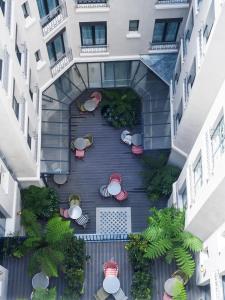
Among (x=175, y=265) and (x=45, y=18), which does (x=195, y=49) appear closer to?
(x=45, y=18)

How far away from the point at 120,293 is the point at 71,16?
45.5 feet

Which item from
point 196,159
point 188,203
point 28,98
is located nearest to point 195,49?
point 196,159

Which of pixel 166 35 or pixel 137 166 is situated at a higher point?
pixel 166 35

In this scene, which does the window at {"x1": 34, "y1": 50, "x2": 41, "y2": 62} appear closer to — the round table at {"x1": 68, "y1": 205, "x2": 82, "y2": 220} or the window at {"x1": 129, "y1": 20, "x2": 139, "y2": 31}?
the window at {"x1": 129, "y1": 20, "x2": 139, "y2": 31}

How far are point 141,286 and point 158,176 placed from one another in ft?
24.7

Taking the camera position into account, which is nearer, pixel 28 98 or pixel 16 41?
pixel 16 41

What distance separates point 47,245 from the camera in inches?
861

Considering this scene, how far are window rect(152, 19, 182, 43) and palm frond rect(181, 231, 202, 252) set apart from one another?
1143 cm

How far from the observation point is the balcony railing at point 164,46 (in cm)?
2733

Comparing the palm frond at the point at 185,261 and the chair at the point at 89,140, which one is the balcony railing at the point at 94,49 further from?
the palm frond at the point at 185,261

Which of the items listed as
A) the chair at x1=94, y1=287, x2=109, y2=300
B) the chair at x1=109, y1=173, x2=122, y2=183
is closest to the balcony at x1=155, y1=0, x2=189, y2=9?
the chair at x1=109, y1=173, x2=122, y2=183

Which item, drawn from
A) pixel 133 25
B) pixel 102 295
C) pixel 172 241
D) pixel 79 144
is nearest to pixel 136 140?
pixel 79 144

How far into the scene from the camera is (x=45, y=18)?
23.5 m

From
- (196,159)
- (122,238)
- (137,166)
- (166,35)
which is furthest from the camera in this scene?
(137,166)
